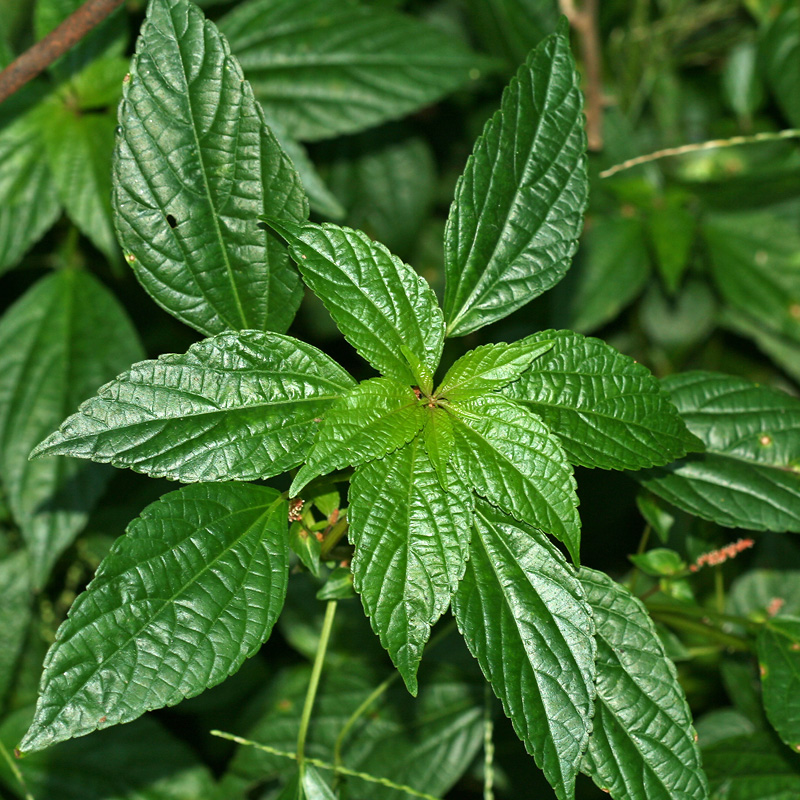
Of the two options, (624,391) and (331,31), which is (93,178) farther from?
(624,391)

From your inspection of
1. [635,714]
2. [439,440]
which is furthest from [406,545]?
[635,714]

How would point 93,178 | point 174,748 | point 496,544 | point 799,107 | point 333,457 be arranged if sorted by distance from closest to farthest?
1. point 333,457
2. point 496,544
3. point 93,178
4. point 174,748
5. point 799,107

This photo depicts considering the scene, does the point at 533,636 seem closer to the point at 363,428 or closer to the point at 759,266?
the point at 363,428

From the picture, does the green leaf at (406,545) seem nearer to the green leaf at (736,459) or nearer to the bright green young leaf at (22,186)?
the green leaf at (736,459)

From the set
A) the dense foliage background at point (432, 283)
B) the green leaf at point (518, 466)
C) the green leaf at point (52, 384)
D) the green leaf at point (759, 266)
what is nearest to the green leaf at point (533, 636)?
the green leaf at point (518, 466)

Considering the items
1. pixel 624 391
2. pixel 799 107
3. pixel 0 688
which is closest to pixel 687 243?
pixel 799 107
